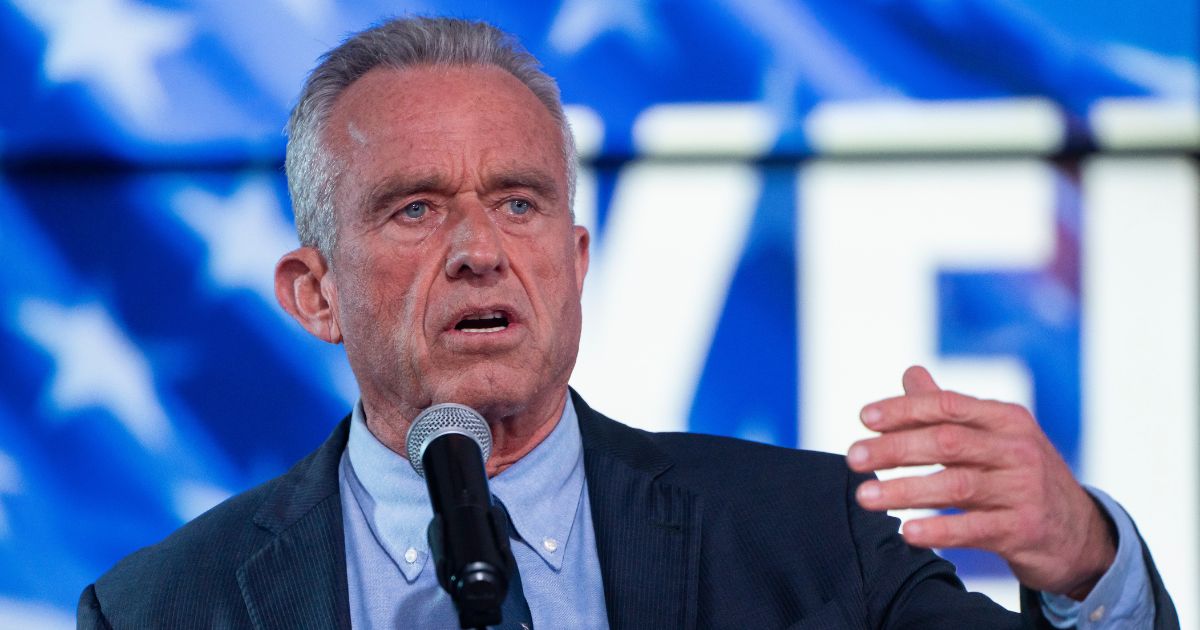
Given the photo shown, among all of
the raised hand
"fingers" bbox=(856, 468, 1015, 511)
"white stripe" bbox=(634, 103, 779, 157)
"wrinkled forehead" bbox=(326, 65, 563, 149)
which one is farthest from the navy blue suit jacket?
"white stripe" bbox=(634, 103, 779, 157)

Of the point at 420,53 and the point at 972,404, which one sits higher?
the point at 420,53

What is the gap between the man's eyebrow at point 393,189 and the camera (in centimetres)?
214

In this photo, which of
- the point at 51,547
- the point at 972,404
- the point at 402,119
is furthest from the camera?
the point at 51,547

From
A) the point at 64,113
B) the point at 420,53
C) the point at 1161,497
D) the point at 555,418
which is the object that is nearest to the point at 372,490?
the point at 555,418

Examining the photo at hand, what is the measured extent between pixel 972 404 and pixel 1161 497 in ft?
5.33

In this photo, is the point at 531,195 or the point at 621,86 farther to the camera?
the point at 621,86

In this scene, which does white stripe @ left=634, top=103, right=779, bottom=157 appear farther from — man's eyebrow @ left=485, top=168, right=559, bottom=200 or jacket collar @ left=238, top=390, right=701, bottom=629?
jacket collar @ left=238, top=390, right=701, bottom=629

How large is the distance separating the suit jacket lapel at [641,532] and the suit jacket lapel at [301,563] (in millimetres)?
429

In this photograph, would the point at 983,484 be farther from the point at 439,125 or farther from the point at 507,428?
the point at 439,125

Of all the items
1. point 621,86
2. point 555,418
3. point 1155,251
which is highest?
point 621,86

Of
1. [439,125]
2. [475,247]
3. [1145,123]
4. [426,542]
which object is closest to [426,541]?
[426,542]

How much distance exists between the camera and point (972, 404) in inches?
58.2

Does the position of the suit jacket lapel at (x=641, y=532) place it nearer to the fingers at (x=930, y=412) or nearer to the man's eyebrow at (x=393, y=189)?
the man's eyebrow at (x=393, y=189)

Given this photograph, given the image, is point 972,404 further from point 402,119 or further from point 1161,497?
point 1161,497
